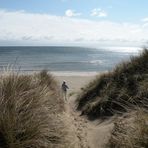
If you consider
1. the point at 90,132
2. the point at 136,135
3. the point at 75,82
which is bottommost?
the point at 90,132

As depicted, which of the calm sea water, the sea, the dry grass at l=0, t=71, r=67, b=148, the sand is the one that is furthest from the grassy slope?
the dry grass at l=0, t=71, r=67, b=148

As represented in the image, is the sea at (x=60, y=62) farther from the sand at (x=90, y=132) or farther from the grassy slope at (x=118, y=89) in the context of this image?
the sand at (x=90, y=132)

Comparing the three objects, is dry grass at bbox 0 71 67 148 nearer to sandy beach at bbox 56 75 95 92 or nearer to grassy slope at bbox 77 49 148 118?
grassy slope at bbox 77 49 148 118

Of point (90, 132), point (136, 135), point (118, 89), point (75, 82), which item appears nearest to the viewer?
point (136, 135)

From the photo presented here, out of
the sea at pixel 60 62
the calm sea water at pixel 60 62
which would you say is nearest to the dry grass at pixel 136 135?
the sea at pixel 60 62

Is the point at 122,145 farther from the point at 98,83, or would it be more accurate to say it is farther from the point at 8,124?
the point at 98,83

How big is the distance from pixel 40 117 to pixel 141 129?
6.07 feet

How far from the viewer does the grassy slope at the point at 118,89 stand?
9274 millimetres

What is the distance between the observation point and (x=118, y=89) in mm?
10336

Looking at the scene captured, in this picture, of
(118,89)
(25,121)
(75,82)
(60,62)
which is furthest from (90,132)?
(60,62)

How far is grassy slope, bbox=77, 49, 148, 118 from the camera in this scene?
30.4 feet

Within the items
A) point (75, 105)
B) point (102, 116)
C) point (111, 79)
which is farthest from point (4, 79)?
point (75, 105)

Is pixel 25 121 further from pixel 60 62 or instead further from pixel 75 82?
pixel 60 62

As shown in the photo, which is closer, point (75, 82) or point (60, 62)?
point (75, 82)
